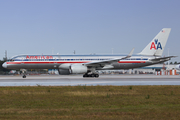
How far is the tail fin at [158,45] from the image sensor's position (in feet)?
133

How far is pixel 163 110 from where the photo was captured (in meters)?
8.53

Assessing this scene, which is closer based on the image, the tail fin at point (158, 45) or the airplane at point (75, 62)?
the airplane at point (75, 62)

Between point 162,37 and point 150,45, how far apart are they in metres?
2.89

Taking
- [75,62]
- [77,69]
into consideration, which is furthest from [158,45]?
[77,69]

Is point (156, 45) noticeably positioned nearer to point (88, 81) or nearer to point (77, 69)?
point (77, 69)

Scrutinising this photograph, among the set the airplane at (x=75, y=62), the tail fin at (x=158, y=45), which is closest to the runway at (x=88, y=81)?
the airplane at (x=75, y=62)

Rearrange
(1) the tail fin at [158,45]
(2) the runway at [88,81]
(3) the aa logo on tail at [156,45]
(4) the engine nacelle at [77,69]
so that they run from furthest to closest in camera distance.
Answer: (3) the aa logo on tail at [156,45]
(1) the tail fin at [158,45]
(4) the engine nacelle at [77,69]
(2) the runway at [88,81]

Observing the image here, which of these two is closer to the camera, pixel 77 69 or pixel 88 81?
pixel 88 81

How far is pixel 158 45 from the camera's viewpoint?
134 ft

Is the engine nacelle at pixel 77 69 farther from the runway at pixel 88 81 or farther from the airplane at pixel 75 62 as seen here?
the runway at pixel 88 81

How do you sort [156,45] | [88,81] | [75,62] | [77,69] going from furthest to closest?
[156,45] < [75,62] < [77,69] < [88,81]

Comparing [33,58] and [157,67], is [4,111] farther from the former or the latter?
[157,67]

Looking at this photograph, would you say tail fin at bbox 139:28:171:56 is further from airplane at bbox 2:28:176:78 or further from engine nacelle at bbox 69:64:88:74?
engine nacelle at bbox 69:64:88:74

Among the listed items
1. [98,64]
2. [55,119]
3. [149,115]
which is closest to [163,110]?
[149,115]
